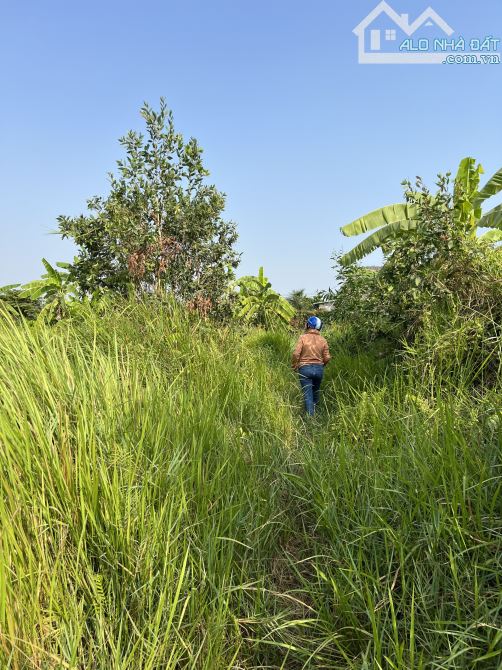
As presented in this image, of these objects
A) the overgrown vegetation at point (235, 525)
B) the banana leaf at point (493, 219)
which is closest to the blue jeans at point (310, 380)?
the overgrown vegetation at point (235, 525)

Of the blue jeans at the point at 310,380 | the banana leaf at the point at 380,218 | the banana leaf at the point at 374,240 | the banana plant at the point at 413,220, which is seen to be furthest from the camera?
the banana leaf at the point at 380,218

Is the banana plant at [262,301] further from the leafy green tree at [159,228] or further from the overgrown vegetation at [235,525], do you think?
the overgrown vegetation at [235,525]

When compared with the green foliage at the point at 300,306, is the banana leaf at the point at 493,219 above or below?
above

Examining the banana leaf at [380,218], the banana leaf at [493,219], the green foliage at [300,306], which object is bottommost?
the green foliage at [300,306]

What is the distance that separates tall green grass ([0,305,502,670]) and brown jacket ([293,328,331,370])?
3.37 meters

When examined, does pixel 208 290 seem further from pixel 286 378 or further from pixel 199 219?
pixel 286 378

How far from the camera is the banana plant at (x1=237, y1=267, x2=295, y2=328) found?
16.1m

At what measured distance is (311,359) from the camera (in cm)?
671

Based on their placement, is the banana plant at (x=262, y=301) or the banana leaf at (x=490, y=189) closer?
the banana leaf at (x=490, y=189)

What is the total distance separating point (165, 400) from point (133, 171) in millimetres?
5397

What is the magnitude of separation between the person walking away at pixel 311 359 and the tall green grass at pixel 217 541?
3291 mm

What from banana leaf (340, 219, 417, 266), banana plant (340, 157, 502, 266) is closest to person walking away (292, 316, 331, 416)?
banana plant (340, 157, 502, 266)

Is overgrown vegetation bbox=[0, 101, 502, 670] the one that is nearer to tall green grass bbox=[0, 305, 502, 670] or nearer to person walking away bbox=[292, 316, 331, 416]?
tall green grass bbox=[0, 305, 502, 670]

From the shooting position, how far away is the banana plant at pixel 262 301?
16.1 meters
